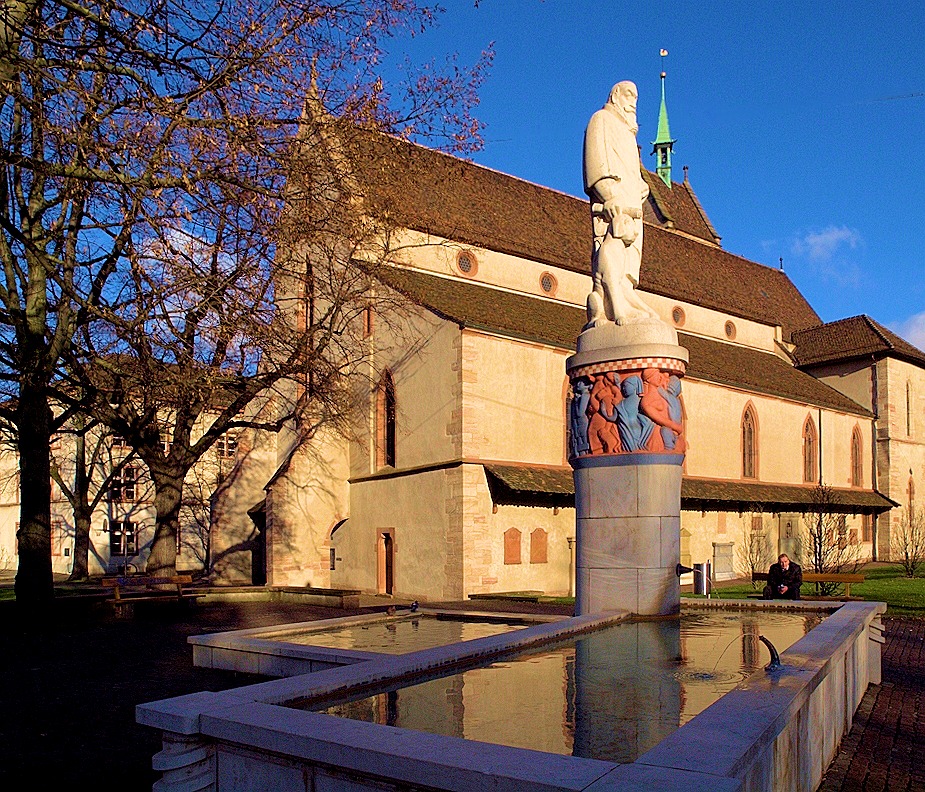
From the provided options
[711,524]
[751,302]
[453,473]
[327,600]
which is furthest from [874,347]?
[327,600]

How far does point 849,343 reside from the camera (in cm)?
4134

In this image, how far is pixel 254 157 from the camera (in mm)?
9789

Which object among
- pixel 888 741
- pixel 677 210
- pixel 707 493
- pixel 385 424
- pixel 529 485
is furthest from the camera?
pixel 677 210

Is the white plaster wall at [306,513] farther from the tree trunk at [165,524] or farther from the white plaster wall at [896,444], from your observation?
the white plaster wall at [896,444]

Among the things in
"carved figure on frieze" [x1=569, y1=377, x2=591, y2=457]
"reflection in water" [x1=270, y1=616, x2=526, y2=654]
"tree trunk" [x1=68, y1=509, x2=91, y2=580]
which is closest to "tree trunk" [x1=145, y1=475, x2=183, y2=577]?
"reflection in water" [x1=270, y1=616, x2=526, y2=654]

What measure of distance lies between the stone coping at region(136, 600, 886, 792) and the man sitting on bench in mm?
8077

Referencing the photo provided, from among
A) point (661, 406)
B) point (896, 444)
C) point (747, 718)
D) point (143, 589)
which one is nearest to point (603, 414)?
point (661, 406)

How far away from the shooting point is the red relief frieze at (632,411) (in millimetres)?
10438

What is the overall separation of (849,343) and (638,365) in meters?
34.6

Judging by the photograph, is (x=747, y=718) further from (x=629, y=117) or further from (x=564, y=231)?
(x=564, y=231)

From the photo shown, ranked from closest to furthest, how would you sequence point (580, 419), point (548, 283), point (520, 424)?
point (580, 419) → point (520, 424) → point (548, 283)

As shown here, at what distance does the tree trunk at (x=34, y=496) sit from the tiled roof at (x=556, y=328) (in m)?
8.96

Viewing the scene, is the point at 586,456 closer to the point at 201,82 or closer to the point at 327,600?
the point at 201,82

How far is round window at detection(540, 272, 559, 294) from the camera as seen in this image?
101ft
